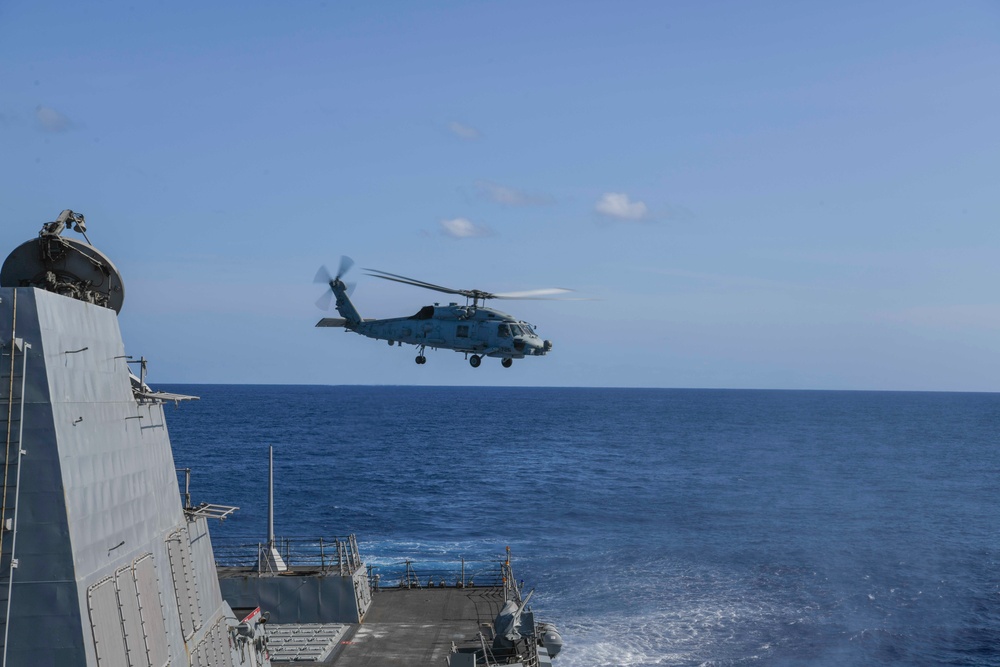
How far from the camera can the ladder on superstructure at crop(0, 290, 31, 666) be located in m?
10.9

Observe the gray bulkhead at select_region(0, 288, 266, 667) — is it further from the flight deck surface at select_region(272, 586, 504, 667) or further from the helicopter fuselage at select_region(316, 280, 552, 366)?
the helicopter fuselage at select_region(316, 280, 552, 366)

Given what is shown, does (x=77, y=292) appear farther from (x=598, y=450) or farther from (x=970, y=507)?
(x=598, y=450)

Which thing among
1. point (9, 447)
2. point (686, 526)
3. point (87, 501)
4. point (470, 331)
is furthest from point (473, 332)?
point (686, 526)

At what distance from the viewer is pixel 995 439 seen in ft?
508

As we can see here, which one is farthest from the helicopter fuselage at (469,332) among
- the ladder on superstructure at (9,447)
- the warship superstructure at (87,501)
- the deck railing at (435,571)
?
the ladder on superstructure at (9,447)

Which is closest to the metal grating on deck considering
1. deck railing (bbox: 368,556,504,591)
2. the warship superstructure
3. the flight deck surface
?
the flight deck surface

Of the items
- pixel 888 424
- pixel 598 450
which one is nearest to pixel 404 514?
pixel 598 450

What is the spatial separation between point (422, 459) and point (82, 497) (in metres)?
102

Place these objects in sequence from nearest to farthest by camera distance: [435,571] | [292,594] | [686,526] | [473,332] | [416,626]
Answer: [416,626] → [292,594] → [473,332] → [435,571] → [686,526]

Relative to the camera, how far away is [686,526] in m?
69.5

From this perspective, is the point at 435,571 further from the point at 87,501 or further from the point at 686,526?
the point at 87,501

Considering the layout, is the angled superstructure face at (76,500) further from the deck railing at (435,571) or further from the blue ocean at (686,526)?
the deck railing at (435,571)

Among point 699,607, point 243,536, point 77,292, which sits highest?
point 77,292

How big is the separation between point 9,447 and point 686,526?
6328 centimetres
